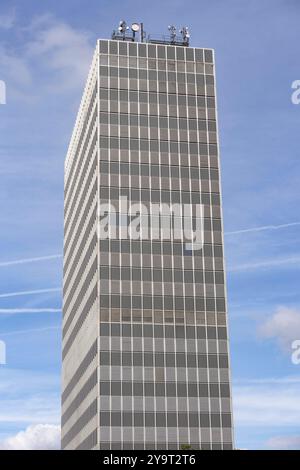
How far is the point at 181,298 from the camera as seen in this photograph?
403ft

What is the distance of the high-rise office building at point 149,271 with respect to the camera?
115250 millimetres

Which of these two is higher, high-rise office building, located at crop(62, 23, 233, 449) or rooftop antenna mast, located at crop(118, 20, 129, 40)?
rooftop antenna mast, located at crop(118, 20, 129, 40)

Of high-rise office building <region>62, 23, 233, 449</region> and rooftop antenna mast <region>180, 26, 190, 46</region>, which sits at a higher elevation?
rooftop antenna mast <region>180, 26, 190, 46</region>

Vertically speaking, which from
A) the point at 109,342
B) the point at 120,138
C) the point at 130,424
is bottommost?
the point at 130,424

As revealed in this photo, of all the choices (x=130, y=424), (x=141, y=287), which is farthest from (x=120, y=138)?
(x=130, y=424)

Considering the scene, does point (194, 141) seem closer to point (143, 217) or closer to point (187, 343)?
point (143, 217)

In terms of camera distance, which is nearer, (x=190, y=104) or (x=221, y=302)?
(x=221, y=302)

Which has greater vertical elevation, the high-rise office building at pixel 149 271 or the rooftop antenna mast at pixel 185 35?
the rooftop antenna mast at pixel 185 35

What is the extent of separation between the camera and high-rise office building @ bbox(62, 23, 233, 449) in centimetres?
11525

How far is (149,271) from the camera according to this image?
123000 mm

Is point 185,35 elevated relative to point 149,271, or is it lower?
elevated

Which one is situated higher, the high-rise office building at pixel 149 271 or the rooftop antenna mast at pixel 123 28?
the rooftop antenna mast at pixel 123 28

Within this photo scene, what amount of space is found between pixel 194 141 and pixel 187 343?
118 ft
